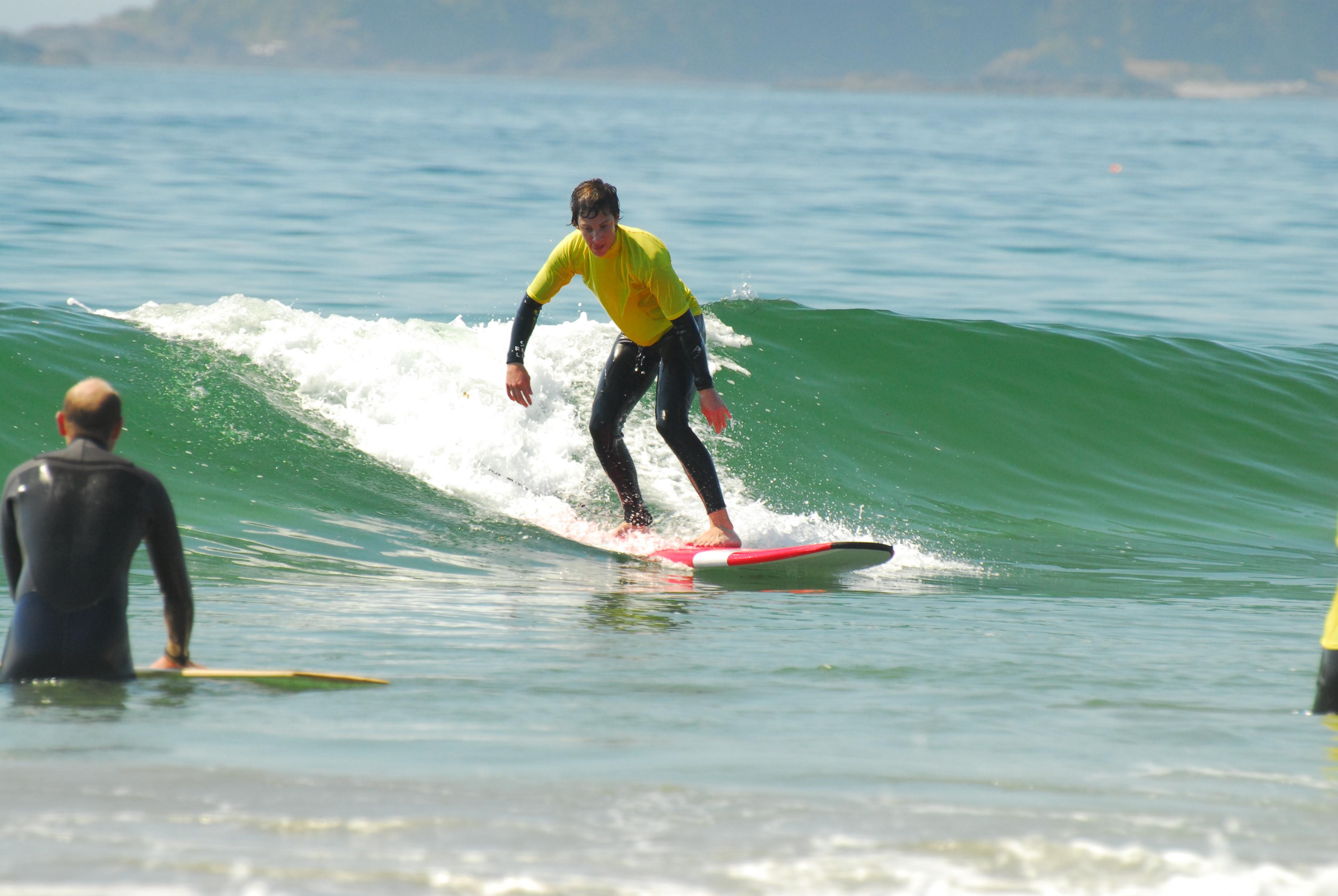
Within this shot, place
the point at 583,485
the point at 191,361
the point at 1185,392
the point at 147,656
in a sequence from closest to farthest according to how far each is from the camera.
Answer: the point at 147,656 → the point at 583,485 → the point at 191,361 → the point at 1185,392

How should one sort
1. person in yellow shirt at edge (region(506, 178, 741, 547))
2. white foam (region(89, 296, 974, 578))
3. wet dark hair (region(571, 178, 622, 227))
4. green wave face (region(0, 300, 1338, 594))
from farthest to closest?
white foam (region(89, 296, 974, 578)) → green wave face (region(0, 300, 1338, 594)) → person in yellow shirt at edge (region(506, 178, 741, 547)) → wet dark hair (region(571, 178, 622, 227))

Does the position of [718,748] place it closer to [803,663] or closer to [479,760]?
[479,760]

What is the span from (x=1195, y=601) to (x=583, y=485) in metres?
3.70

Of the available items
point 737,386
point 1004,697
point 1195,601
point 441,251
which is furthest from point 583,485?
point 441,251

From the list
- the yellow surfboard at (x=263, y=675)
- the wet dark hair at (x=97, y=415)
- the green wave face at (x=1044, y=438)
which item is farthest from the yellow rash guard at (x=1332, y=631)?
the green wave face at (x=1044, y=438)

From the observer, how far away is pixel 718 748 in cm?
396

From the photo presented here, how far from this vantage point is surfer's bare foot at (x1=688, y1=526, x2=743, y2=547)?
7.17m

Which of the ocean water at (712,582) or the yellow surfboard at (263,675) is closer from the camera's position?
the ocean water at (712,582)

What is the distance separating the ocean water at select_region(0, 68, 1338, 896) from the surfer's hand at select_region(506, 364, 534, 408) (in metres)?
0.90

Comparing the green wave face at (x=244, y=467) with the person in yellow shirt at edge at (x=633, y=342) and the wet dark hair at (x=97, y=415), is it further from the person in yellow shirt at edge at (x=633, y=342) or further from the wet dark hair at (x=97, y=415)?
the wet dark hair at (x=97, y=415)

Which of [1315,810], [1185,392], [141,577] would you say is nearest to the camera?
[1315,810]

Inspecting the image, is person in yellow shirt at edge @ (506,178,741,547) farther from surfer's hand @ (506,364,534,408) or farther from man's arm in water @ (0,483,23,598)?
man's arm in water @ (0,483,23,598)

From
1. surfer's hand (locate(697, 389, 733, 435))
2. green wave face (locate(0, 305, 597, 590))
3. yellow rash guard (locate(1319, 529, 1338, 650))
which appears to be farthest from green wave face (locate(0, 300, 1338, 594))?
yellow rash guard (locate(1319, 529, 1338, 650))

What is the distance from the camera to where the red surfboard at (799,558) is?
6.86 m
